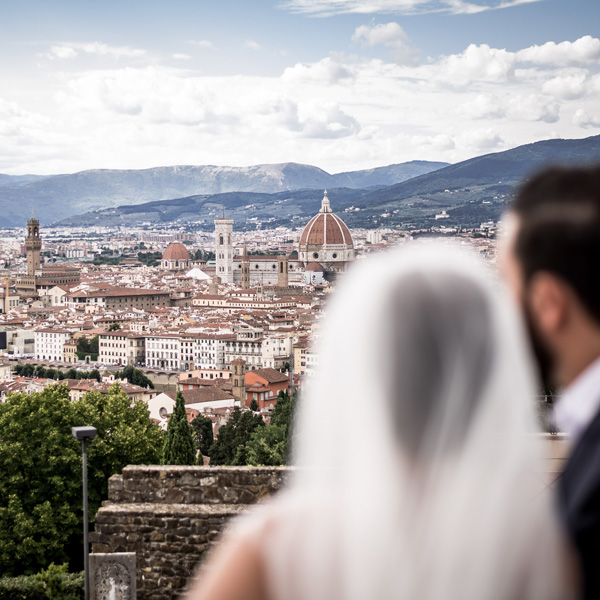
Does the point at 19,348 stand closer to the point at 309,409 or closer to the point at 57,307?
the point at 57,307

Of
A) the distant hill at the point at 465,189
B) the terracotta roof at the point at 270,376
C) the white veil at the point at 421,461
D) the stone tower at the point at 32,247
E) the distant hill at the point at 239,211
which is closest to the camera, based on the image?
the white veil at the point at 421,461

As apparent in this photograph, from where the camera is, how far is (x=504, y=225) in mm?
782

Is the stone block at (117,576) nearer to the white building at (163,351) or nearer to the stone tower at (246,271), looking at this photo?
the white building at (163,351)

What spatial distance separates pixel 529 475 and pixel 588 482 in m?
0.04

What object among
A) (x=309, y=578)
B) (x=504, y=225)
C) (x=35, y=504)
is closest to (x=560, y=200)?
(x=504, y=225)

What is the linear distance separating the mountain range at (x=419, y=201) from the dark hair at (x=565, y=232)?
91669 mm

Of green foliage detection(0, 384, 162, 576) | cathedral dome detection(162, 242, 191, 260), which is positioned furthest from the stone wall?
cathedral dome detection(162, 242, 191, 260)

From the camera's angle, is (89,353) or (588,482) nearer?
(588,482)

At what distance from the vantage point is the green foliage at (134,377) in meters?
36.7

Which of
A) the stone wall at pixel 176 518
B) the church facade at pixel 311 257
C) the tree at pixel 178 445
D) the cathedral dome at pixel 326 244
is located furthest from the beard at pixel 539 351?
the cathedral dome at pixel 326 244

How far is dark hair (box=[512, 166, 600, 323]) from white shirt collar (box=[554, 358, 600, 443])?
0.05 m

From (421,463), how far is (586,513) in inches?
4.7

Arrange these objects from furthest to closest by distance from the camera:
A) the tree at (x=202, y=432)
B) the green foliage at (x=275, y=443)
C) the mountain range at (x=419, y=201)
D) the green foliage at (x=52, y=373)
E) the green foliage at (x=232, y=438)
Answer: the mountain range at (x=419, y=201)
the green foliage at (x=52, y=373)
the tree at (x=202, y=432)
the green foliage at (x=232, y=438)
the green foliage at (x=275, y=443)

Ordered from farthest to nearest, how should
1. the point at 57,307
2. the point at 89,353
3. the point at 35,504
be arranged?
1. the point at 57,307
2. the point at 89,353
3. the point at 35,504
